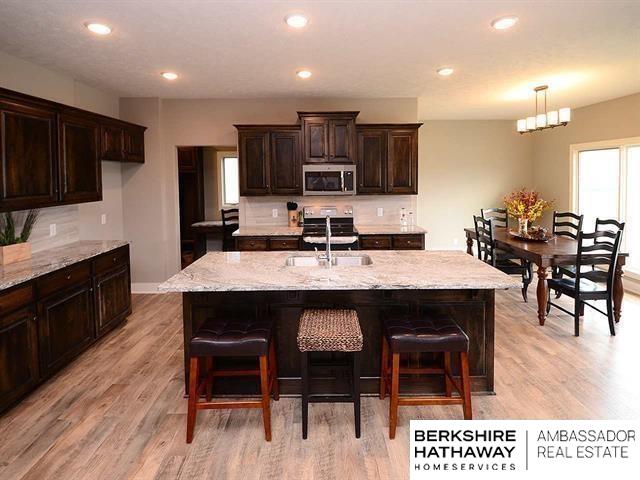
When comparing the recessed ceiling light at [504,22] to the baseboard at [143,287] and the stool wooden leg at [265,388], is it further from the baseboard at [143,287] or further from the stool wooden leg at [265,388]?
the baseboard at [143,287]

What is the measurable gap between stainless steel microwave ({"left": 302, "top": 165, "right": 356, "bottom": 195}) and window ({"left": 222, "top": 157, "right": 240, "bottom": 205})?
3.92 meters

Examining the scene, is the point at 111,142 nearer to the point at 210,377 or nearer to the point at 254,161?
the point at 254,161

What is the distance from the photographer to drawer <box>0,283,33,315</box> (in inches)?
115

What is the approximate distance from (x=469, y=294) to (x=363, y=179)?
10.3 ft

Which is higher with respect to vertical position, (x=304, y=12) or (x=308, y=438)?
(x=304, y=12)

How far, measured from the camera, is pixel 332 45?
12.9 feet


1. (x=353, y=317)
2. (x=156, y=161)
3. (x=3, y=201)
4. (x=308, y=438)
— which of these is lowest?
(x=308, y=438)

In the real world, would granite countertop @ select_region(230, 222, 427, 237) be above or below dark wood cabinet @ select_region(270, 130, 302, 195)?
below

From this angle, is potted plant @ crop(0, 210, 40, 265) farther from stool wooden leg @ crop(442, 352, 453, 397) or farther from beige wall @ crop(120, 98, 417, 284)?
stool wooden leg @ crop(442, 352, 453, 397)

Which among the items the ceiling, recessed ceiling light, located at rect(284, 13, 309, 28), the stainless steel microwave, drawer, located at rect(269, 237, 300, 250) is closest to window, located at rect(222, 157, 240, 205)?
the ceiling

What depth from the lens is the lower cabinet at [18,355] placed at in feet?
9.66

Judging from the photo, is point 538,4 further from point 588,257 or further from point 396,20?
point 588,257

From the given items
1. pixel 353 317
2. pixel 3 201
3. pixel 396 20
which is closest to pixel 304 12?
pixel 396 20

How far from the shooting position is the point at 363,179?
6.06 meters
